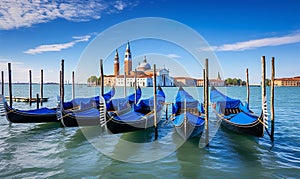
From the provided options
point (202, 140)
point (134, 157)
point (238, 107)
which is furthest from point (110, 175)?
point (238, 107)

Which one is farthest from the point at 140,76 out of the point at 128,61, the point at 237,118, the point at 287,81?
the point at 287,81

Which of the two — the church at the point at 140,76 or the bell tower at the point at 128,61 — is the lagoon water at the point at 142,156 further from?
the church at the point at 140,76

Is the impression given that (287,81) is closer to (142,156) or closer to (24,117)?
(142,156)

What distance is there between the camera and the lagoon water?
3936mm

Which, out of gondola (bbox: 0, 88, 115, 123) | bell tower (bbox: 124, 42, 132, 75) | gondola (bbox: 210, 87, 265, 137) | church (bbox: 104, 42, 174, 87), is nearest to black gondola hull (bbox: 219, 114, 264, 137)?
gondola (bbox: 210, 87, 265, 137)

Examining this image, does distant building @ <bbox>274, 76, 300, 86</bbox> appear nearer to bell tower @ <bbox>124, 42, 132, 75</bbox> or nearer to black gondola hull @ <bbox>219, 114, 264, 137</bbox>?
bell tower @ <bbox>124, 42, 132, 75</bbox>

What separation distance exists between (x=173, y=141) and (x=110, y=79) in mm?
44901

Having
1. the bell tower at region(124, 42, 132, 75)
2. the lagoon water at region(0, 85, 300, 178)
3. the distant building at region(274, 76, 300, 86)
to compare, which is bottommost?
the lagoon water at region(0, 85, 300, 178)

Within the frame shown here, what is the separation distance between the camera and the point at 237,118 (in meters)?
6.03

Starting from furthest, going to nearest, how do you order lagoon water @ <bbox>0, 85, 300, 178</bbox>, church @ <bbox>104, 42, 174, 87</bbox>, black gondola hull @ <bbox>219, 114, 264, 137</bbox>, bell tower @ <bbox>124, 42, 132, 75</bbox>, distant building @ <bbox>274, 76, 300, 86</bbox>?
1. distant building @ <bbox>274, 76, 300, 86</bbox>
2. church @ <bbox>104, 42, 174, 87</bbox>
3. bell tower @ <bbox>124, 42, 132, 75</bbox>
4. black gondola hull @ <bbox>219, 114, 264, 137</bbox>
5. lagoon water @ <bbox>0, 85, 300, 178</bbox>

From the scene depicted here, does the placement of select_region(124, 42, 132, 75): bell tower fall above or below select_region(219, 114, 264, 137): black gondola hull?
above

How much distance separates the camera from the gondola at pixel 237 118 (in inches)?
198

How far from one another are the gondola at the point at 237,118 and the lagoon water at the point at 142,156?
1.20 ft

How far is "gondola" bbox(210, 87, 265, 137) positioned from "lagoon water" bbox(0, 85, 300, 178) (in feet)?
1.20
